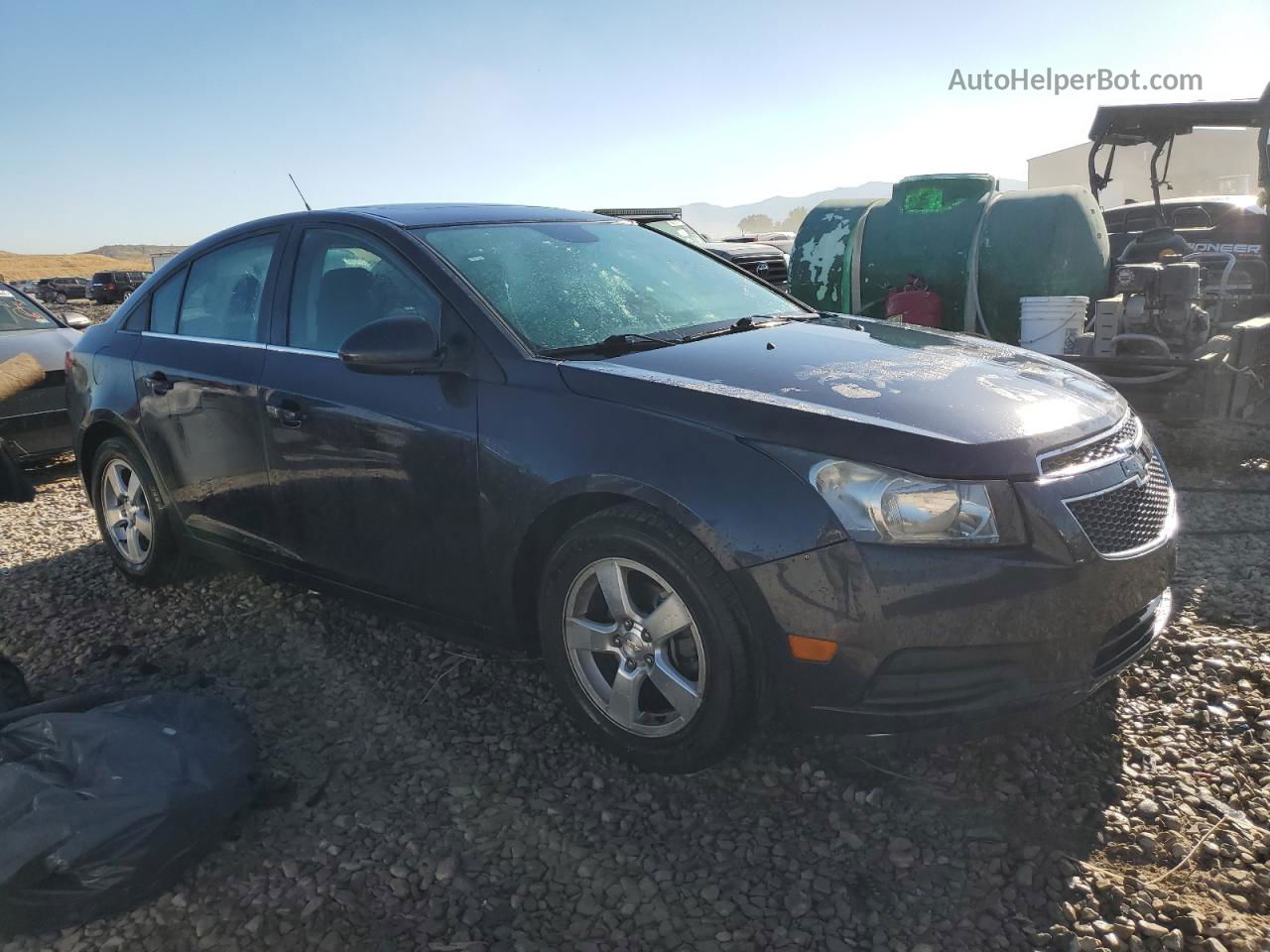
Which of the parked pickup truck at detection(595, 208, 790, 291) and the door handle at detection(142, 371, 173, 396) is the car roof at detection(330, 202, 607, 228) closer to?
the door handle at detection(142, 371, 173, 396)

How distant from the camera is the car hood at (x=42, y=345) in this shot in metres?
7.27

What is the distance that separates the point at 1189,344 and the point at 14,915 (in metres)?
7.48

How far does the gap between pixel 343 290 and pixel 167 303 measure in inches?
A: 54.6

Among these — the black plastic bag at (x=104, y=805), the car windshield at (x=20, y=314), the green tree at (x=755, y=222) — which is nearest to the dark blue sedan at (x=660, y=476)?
the black plastic bag at (x=104, y=805)

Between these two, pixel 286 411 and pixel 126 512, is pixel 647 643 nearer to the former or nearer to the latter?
pixel 286 411

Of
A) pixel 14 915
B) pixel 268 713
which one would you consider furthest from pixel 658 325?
pixel 14 915

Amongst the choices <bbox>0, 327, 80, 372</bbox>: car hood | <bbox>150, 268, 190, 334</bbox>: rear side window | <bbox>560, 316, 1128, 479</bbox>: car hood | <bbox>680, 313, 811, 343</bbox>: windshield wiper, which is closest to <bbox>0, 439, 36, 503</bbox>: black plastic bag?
<bbox>150, 268, 190, 334</bbox>: rear side window

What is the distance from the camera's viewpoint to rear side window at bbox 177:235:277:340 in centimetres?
386

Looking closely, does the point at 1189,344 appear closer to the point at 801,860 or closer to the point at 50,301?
the point at 801,860

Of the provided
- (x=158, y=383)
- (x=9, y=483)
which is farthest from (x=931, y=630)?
(x=9, y=483)

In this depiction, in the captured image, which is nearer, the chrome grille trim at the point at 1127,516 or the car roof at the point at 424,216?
the chrome grille trim at the point at 1127,516

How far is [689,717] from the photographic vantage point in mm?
2645

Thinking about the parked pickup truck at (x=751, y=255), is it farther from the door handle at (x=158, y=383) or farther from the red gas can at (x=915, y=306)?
the door handle at (x=158, y=383)

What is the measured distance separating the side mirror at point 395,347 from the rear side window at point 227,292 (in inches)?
39.3
